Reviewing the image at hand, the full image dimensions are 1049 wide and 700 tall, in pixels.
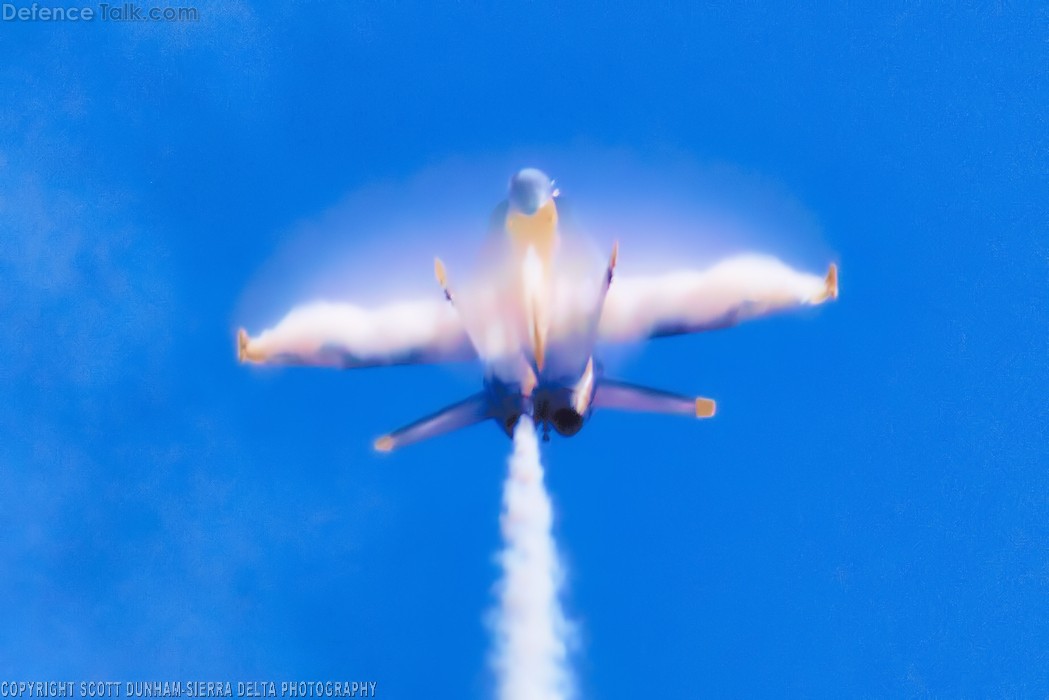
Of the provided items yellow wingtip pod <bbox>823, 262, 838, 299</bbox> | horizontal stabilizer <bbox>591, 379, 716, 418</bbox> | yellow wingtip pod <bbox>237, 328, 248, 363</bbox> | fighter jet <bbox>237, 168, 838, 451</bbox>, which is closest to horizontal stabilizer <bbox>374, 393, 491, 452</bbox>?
fighter jet <bbox>237, 168, 838, 451</bbox>

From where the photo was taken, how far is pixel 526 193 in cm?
3112

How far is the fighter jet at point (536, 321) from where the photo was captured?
98.9 feet

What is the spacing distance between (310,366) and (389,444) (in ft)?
17.3

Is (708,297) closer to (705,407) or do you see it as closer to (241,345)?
(705,407)

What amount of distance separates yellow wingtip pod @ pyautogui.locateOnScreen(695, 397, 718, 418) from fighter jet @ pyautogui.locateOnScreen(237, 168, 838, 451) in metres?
0.03

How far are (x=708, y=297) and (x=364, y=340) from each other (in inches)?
376

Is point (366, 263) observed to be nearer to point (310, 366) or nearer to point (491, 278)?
point (310, 366)

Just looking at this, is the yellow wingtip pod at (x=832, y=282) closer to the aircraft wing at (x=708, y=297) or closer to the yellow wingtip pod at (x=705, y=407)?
the aircraft wing at (x=708, y=297)

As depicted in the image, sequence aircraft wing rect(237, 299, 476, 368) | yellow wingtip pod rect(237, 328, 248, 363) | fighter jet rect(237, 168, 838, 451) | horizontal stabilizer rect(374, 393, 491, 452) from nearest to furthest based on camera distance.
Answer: fighter jet rect(237, 168, 838, 451)
horizontal stabilizer rect(374, 393, 491, 452)
yellow wingtip pod rect(237, 328, 248, 363)
aircraft wing rect(237, 299, 476, 368)

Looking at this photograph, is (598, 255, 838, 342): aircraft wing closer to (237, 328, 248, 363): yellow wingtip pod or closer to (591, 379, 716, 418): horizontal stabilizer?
(591, 379, 716, 418): horizontal stabilizer

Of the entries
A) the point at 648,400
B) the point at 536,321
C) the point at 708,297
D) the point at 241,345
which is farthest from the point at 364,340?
the point at 708,297

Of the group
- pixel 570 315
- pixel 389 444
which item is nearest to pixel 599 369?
pixel 570 315

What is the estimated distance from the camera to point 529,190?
31.1 metres

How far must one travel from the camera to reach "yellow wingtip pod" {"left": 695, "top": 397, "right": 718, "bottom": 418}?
31.2m
